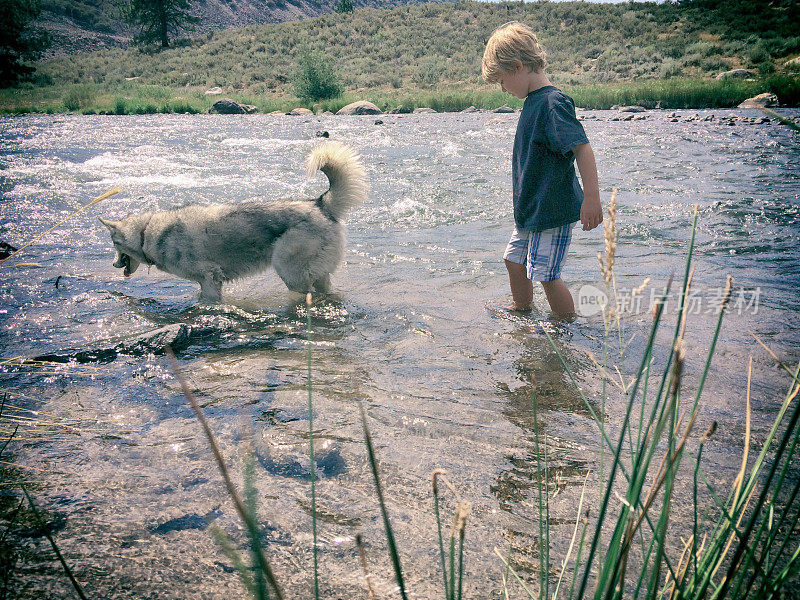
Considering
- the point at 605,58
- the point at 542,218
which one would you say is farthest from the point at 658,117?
the point at 605,58

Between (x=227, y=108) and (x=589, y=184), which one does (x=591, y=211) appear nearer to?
(x=589, y=184)

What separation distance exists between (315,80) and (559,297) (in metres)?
36.0

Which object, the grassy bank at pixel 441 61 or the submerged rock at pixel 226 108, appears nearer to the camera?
the grassy bank at pixel 441 61

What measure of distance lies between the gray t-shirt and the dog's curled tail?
1.64 m

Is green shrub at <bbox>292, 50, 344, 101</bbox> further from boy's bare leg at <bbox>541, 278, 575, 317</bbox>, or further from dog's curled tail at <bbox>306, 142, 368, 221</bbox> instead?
boy's bare leg at <bbox>541, 278, 575, 317</bbox>

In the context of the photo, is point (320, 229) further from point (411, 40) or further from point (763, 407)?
point (411, 40)

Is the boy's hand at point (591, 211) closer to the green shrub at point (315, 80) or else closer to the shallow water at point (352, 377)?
the shallow water at point (352, 377)

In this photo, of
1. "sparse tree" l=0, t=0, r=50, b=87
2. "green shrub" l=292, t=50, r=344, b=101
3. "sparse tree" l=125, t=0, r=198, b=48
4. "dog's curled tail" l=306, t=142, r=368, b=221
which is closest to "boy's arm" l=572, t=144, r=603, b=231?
"dog's curled tail" l=306, t=142, r=368, b=221

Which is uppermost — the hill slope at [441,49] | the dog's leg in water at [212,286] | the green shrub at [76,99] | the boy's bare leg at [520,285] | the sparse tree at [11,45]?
the hill slope at [441,49]

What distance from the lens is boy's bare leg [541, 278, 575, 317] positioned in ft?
14.4

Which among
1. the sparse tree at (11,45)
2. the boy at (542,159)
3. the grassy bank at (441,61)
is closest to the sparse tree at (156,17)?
the grassy bank at (441,61)

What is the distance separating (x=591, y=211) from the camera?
386 centimetres

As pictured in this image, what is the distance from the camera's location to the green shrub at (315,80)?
119 ft

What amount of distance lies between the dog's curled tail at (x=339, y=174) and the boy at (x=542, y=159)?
1.52 meters
